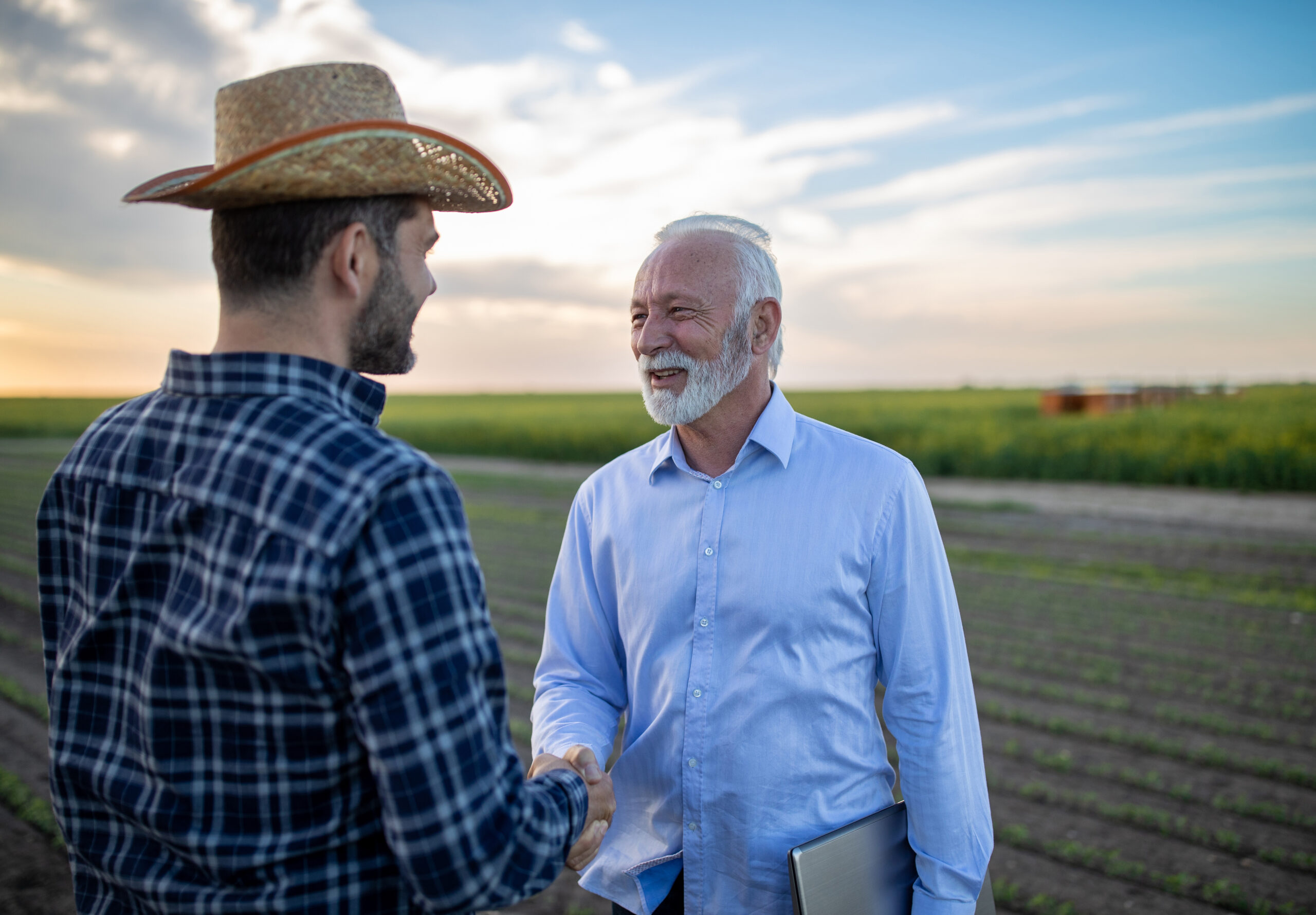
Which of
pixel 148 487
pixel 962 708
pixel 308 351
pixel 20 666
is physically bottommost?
pixel 20 666

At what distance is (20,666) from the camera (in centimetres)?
657

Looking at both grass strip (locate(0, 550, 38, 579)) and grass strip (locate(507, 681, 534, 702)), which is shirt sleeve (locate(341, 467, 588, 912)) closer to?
grass strip (locate(507, 681, 534, 702))

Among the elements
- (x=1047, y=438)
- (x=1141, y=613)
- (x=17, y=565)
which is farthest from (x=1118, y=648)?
(x=1047, y=438)

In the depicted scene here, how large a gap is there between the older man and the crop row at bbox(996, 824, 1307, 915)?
235 cm

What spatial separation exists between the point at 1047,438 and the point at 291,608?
22.2m

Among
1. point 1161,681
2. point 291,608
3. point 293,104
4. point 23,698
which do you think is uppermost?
point 293,104

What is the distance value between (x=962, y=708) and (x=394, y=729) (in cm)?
128

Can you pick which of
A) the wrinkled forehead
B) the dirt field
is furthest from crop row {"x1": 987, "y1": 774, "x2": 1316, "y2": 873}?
the wrinkled forehead

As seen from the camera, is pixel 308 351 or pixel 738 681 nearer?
pixel 308 351

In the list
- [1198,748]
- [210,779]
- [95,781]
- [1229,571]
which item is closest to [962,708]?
[210,779]

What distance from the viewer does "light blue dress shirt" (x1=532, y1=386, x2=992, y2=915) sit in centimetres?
188

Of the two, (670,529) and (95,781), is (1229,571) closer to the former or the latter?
(670,529)

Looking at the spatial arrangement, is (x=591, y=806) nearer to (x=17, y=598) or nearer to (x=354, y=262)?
(x=354, y=262)

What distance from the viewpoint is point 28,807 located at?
4293 millimetres
